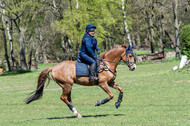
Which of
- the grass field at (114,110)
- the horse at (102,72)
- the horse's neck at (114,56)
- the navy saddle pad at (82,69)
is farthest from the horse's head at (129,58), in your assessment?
the grass field at (114,110)

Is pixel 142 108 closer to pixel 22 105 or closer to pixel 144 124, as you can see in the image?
pixel 144 124

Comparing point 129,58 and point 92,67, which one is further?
point 129,58

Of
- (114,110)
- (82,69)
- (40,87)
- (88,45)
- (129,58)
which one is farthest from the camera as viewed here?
(114,110)

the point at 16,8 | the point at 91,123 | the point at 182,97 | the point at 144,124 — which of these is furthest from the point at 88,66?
the point at 16,8

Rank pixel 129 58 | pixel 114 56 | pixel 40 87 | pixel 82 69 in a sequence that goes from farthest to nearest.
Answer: pixel 40 87 < pixel 114 56 < pixel 129 58 < pixel 82 69

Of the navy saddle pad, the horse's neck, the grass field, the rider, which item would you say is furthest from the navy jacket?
the grass field

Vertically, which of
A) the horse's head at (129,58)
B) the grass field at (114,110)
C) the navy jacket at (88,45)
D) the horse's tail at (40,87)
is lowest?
the grass field at (114,110)

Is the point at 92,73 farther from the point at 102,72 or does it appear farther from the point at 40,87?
the point at 40,87

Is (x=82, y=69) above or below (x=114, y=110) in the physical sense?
above

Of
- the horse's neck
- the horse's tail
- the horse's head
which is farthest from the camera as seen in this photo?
the horse's tail

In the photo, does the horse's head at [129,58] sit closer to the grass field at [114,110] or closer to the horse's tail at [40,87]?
the grass field at [114,110]

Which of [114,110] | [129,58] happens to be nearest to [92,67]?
[129,58]

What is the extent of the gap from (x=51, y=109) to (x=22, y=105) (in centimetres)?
261

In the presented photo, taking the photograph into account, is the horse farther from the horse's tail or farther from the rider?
the horse's tail
